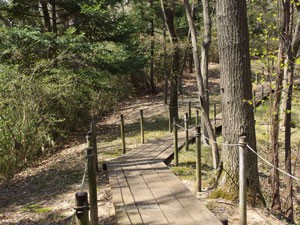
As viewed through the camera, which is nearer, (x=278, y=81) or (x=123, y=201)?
(x=123, y=201)

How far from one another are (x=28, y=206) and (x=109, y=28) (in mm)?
7295

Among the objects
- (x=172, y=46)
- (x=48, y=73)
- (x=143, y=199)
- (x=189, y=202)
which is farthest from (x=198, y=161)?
(x=172, y=46)

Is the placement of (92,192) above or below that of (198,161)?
above

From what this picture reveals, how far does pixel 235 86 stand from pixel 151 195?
218 centimetres

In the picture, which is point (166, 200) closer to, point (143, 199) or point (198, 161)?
point (143, 199)

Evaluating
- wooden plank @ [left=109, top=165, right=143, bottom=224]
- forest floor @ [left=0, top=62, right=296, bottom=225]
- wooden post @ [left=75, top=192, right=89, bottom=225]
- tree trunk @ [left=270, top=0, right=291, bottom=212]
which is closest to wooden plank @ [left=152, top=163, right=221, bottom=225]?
forest floor @ [left=0, top=62, right=296, bottom=225]

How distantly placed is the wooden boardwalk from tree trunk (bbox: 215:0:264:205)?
892mm

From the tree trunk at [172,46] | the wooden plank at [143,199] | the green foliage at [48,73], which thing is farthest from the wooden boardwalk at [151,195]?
the tree trunk at [172,46]

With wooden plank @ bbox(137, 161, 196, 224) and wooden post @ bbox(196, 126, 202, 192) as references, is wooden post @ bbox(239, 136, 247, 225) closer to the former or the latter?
wooden plank @ bbox(137, 161, 196, 224)

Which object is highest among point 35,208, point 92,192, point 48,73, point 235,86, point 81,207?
point 48,73

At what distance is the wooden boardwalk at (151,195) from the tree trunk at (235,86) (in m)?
0.89

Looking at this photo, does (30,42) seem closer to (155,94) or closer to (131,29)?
(131,29)

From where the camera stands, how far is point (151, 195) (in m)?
4.81

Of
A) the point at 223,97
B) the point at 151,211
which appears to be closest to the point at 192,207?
the point at 151,211
